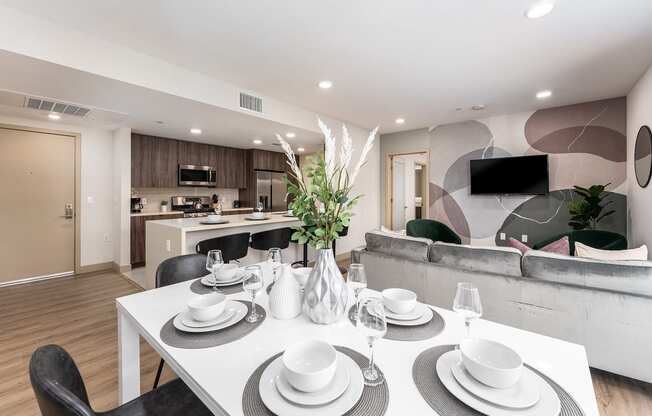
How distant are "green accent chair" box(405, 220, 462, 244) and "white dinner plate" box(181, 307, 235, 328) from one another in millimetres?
3399

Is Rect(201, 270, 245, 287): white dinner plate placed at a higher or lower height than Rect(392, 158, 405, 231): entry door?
lower

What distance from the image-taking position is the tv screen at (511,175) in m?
4.17

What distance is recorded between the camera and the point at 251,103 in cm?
342

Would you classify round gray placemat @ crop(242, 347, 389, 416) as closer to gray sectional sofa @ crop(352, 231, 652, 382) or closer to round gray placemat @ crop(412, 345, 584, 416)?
round gray placemat @ crop(412, 345, 584, 416)

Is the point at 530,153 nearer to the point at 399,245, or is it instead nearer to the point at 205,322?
the point at 399,245

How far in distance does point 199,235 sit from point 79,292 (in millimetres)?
1869

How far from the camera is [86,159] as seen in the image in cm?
431

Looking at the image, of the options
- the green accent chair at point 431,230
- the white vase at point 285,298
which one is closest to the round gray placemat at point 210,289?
the white vase at point 285,298

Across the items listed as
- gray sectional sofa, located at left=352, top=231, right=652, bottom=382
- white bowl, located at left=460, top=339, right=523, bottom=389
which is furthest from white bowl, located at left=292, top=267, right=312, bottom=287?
gray sectional sofa, located at left=352, top=231, right=652, bottom=382

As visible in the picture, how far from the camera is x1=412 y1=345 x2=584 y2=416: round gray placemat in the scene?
67 cm

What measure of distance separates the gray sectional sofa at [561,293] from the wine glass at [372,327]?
5.00ft

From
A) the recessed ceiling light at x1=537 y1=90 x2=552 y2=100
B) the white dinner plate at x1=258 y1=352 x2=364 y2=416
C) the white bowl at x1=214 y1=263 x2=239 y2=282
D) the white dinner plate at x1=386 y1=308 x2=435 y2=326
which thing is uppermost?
the recessed ceiling light at x1=537 y1=90 x2=552 y2=100

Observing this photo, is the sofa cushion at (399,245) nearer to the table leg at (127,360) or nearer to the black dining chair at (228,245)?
the black dining chair at (228,245)

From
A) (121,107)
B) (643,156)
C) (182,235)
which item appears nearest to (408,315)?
(182,235)
